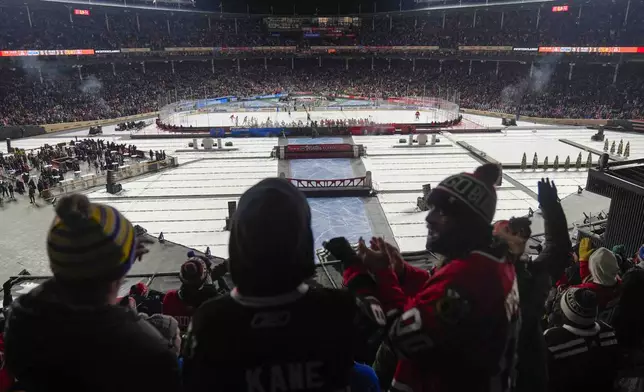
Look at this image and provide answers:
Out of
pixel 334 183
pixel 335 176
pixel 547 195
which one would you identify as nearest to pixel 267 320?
pixel 547 195

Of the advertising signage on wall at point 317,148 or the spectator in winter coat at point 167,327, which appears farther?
the advertising signage on wall at point 317,148

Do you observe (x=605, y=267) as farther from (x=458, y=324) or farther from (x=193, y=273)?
(x=193, y=273)

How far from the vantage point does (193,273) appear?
4.54 m

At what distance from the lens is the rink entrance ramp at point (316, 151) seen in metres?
29.6

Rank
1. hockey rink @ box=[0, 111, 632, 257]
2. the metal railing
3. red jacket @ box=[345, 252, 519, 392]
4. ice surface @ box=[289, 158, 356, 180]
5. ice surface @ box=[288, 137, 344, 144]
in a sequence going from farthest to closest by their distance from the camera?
1. ice surface @ box=[288, 137, 344, 144]
2. ice surface @ box=[289, 158, 356, 180]
3. the metal railing
4. hockey rink @ box=[0, 111, 632, 257]
5. red jacket @ box=[345, 252, 519, 392]

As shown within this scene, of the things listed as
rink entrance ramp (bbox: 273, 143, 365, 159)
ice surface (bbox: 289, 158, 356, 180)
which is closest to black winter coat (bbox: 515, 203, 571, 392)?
ice surface (bbox: 289, 158, 356, 180)

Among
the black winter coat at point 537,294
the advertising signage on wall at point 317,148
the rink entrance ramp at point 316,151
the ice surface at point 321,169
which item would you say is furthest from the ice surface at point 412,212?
the black winter coat at point 537,294

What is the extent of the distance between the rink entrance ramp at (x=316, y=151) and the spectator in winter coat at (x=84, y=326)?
1094 inches

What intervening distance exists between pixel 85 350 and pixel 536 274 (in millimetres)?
2741

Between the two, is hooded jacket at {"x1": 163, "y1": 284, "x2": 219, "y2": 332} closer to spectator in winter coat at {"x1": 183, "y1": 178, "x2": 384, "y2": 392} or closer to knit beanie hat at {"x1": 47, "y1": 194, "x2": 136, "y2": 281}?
knit beanie hat at {"x1": 47, "y1": 194, "x2": 136, "y2": 281}

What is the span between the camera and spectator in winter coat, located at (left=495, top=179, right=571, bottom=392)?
2.91 metres

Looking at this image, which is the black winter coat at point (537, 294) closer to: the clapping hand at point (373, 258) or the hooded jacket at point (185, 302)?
the clapping hand at point (373, 258)

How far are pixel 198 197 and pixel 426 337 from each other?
69.2 ft

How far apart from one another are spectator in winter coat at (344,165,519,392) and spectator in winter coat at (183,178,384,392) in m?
0.55
